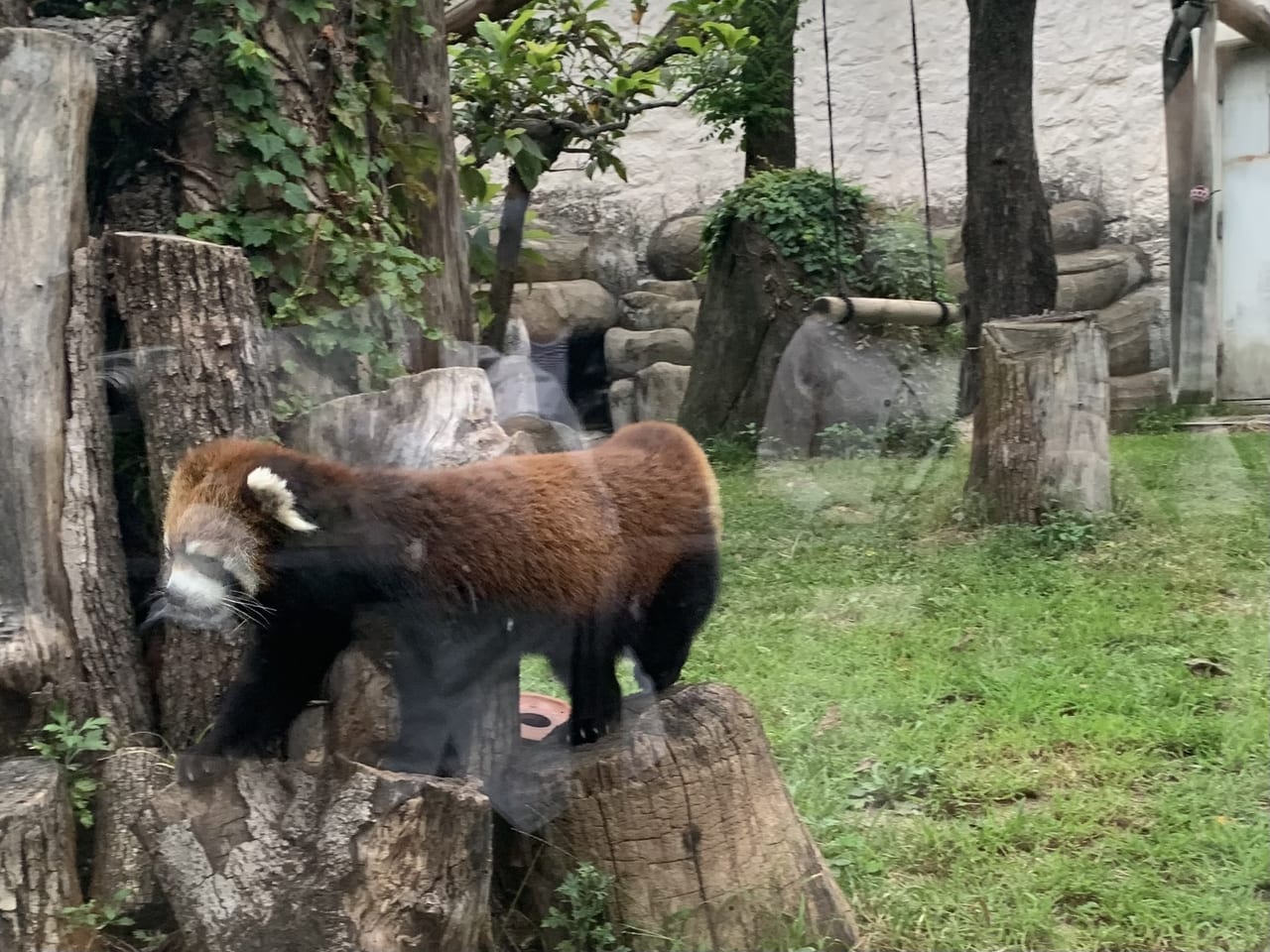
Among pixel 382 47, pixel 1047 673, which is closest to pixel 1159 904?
pixel 1047 673

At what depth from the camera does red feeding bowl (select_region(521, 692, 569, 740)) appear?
222 centimetres

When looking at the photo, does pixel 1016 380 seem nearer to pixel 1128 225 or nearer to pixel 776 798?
pixel 1128 225

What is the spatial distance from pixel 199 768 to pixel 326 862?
1.00 feet

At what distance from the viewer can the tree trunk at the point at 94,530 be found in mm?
2027

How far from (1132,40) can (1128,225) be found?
0.40 meters

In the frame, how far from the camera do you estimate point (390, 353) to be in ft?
7.23

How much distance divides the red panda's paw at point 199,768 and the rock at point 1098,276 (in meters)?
2.05

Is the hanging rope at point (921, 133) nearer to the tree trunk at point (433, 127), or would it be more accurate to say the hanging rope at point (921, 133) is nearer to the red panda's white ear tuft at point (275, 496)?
the tree trunk at point (433, 127)

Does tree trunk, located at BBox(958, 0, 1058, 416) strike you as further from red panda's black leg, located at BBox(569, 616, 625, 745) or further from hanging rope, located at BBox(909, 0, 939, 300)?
red panda's black leg, located at BBox(569, 616, 625, 745)

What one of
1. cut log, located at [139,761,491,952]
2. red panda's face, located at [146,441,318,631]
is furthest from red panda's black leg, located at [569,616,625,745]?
red panda's face, located at [146,441,318,631]

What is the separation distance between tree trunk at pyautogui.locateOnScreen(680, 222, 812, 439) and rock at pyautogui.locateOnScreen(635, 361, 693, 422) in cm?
2

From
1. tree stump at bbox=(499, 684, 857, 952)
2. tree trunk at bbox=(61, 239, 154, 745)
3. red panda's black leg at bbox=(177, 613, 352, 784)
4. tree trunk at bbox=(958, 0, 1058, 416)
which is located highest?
tree trunk at bbox=(958, 0, 1058, 416)

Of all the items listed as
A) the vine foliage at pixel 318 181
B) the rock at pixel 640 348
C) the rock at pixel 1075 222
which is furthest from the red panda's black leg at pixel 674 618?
the rock at pixel 1075 222

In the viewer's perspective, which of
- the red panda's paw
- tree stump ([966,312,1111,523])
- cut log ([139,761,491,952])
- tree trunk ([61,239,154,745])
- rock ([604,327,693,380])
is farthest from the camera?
tree stump ([966,312,1111,523])
